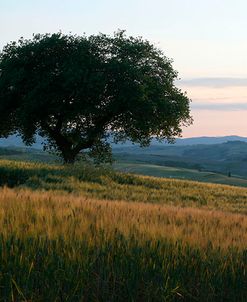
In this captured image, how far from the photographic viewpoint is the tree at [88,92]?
123 feet

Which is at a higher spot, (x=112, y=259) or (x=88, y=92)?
(x=88, y=92)

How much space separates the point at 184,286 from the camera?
5422 mm

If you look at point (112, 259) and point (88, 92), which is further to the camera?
point (88, 92)

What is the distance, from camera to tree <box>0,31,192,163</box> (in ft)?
123

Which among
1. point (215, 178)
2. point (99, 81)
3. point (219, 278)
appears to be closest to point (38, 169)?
point (99, 81)

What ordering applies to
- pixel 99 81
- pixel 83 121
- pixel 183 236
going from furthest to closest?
pixel 83 121
pixel 99 81
pixel 183 236

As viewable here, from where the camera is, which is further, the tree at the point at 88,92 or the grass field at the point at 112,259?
the tree at the point at 88,92

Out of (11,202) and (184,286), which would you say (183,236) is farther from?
(11,202)

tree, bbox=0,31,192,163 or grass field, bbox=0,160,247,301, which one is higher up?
tree, bbox=0,31,192,163

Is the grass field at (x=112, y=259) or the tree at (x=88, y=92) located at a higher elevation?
the tree at (x=88, y=92)

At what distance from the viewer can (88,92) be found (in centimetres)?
3659

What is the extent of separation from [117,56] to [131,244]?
35.5 metres

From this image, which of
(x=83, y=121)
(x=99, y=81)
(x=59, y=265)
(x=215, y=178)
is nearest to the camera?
(x=59, y=265)

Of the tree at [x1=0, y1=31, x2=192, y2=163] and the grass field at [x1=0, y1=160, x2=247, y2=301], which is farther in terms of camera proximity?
the tree at [x1=0, y1=31, x2=192, y2=163]
